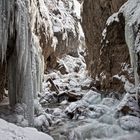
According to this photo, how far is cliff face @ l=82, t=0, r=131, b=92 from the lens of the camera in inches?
625

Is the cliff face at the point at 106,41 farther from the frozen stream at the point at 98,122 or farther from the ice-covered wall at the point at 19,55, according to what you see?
the ice-covered wall at the point at 19,55

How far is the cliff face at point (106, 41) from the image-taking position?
52.1 feet

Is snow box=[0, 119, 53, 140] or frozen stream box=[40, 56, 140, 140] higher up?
snow box=[0, 119, 53, 140]

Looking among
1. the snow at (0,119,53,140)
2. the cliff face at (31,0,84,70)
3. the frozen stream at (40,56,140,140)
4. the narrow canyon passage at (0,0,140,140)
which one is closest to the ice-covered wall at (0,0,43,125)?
the narrow canyon passage at (0,0,140,140)

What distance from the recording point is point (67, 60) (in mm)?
39156

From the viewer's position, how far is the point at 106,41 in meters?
17.0

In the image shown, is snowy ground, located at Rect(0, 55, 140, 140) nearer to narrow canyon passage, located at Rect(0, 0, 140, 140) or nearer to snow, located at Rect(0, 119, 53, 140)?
narrow canyon passage, located at Rect(0, 0, 140, 140)

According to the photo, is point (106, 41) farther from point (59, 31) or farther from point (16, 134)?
point (59, 31)

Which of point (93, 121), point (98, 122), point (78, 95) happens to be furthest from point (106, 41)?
point (98, 122)

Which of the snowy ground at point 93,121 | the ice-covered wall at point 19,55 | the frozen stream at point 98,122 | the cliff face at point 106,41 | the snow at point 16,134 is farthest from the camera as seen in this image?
the cliff face at point 106,41

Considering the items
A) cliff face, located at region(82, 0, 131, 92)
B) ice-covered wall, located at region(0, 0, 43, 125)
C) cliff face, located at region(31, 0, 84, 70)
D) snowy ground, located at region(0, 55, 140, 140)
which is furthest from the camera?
cliff face, located at region(31, 0, 84, 70)

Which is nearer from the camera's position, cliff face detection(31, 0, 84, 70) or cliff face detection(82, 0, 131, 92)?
cliff face detection(82, 0, 131, 92)

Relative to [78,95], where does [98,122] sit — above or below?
above

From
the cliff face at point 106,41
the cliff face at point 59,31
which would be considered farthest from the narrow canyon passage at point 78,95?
the cliff face at point 59,31
